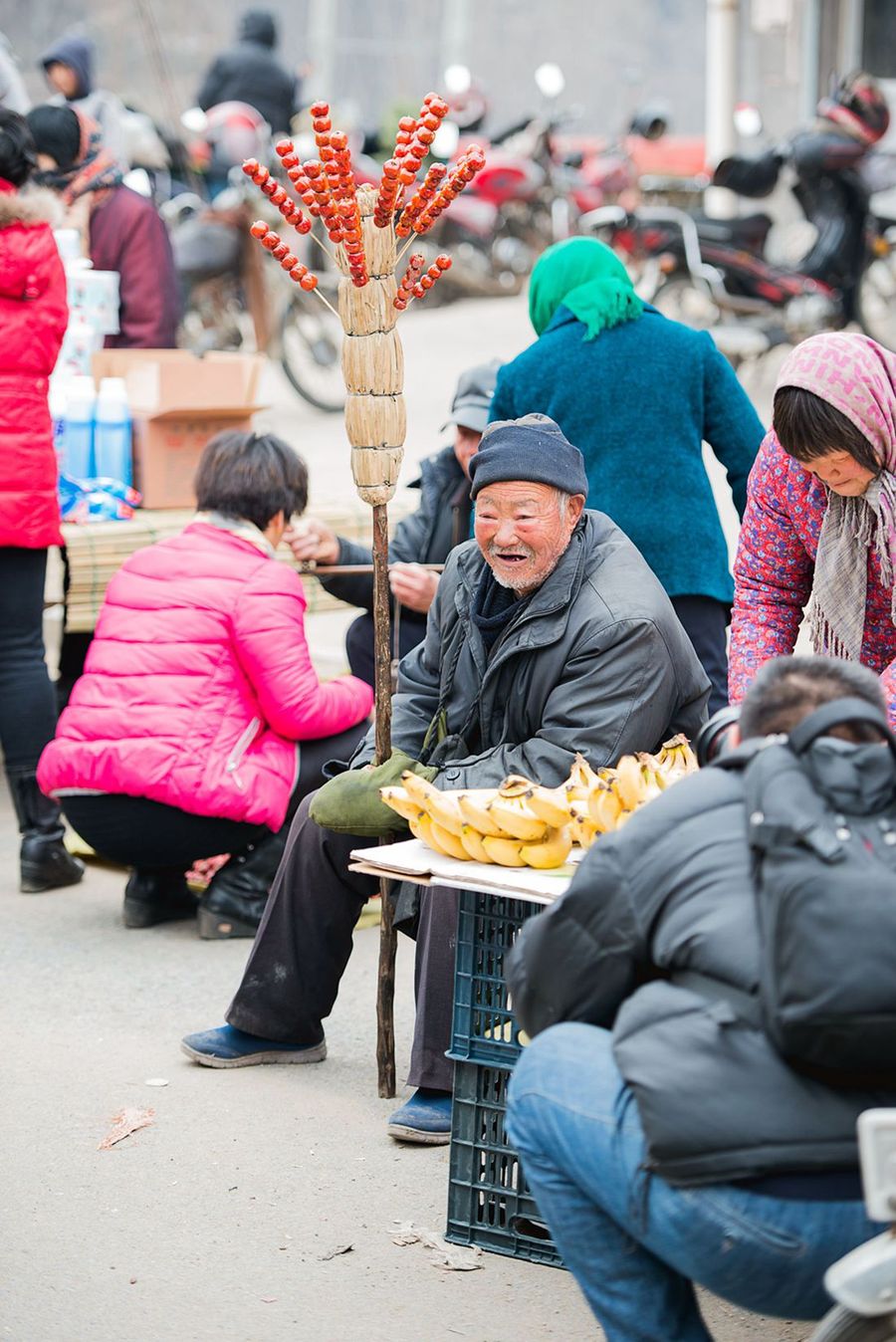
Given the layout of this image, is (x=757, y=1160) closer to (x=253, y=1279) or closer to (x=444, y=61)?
(x=253, y=1279)

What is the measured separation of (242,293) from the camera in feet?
36.6

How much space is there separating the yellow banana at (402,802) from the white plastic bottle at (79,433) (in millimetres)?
2928

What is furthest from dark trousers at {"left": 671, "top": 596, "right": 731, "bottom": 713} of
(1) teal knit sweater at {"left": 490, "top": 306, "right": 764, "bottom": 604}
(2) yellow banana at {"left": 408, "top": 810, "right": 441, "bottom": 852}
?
(2) yellow banana at {"left": 408, "top": 810, "right": 441, "bottom": 852}

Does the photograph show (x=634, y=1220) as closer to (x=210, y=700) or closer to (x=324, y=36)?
(x=210, y=700)

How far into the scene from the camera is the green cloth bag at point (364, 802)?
3344 millimetres

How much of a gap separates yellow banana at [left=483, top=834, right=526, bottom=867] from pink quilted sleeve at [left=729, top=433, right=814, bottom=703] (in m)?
0.74

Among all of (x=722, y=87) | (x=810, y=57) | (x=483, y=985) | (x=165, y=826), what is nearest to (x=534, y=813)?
(x=483, y=985)

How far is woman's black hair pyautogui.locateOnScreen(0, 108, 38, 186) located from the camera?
4707mm

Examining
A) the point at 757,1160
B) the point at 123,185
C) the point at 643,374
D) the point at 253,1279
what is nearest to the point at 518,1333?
the point at 253,1279

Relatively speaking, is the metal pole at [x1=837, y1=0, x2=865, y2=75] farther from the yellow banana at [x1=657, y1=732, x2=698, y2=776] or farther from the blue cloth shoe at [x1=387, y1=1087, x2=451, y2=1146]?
the blue cloth shoe at [x1=387, y1=1087, x2=451, y2=1146]

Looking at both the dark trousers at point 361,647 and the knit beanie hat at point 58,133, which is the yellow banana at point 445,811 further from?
the knit beanie hat at point 58,133

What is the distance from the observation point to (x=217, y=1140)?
11.4 feet

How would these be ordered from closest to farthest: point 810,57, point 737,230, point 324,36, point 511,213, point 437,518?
point 437,518 → point 737,230 → point 810,57 → point 511,213 → point 324,36

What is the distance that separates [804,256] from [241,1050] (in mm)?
8357
